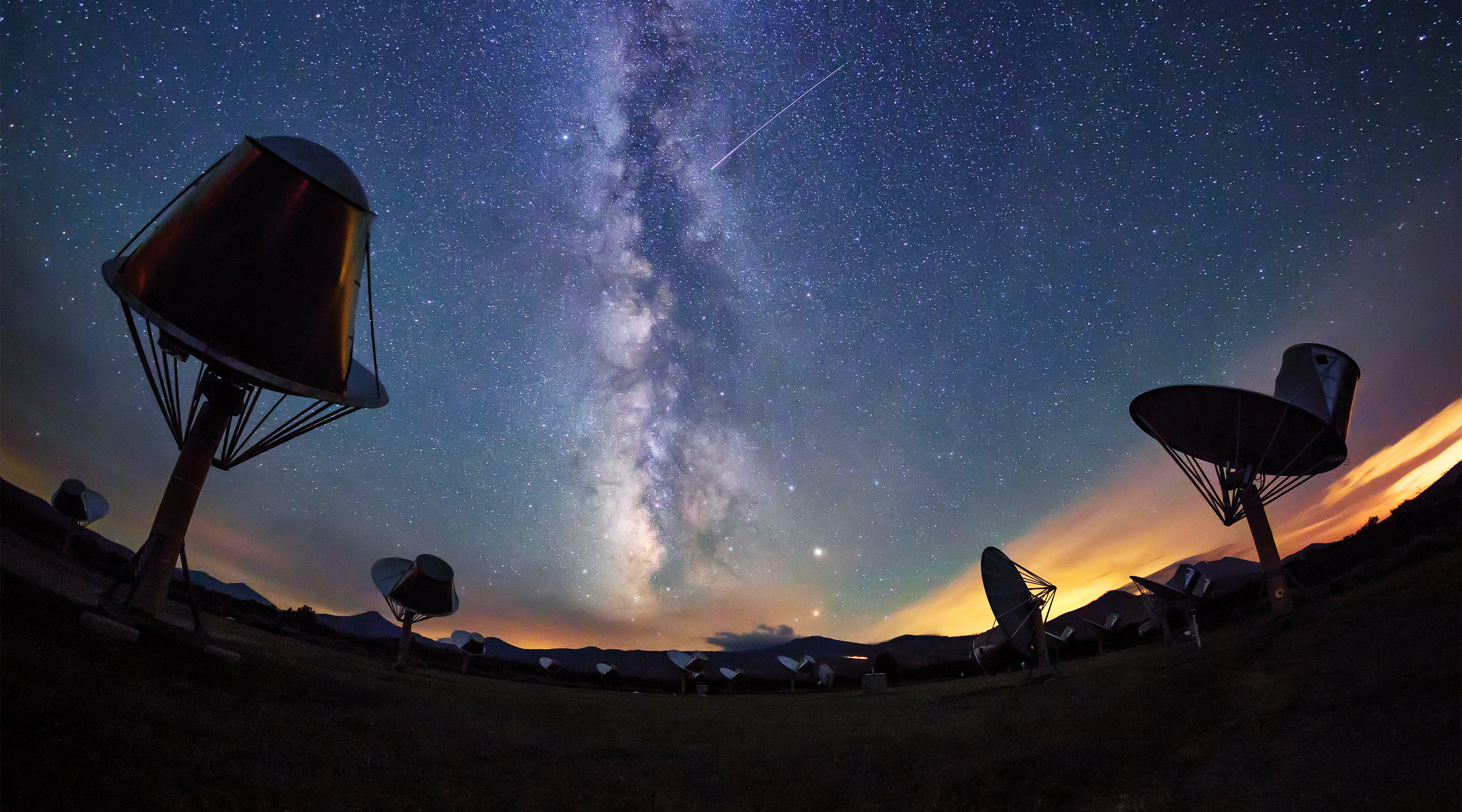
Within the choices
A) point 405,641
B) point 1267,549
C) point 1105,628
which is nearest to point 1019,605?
point 1267,549

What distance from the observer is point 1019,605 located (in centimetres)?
2627

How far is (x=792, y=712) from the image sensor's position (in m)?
22.8

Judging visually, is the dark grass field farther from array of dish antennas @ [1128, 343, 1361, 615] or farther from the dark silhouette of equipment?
the dark silhouette of equipment

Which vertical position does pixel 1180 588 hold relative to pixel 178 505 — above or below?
above

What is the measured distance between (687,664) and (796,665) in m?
9.97

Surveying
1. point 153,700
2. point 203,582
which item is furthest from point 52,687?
point 203,582

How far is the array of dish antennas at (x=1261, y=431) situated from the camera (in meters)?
19.9

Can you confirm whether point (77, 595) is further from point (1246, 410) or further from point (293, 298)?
point (1246, 410)

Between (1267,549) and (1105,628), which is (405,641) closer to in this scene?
(1267,549)

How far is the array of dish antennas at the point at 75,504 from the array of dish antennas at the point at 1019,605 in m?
44.5

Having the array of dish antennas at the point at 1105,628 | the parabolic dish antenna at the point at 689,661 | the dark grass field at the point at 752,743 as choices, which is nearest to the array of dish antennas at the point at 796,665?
the parabolic dish antenna at the point at 689,661

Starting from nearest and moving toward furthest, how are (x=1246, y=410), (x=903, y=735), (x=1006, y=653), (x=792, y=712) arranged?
(x=903, y=735) → (x=1246, y=410) → (x=792, y=712) → (x=1006, y=653)

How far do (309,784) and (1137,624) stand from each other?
55373mm

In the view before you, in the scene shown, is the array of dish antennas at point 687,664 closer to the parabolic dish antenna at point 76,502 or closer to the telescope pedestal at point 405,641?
the telescope pedestal at point 405,641
